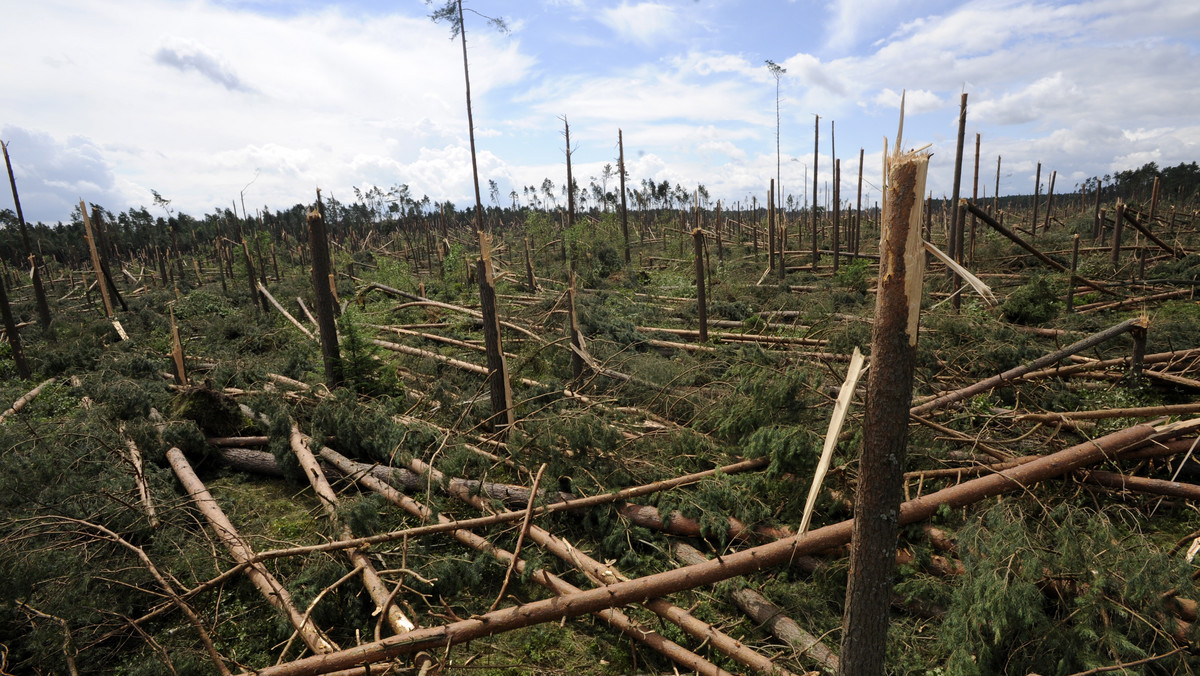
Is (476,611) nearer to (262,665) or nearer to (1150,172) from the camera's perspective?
(262,665)

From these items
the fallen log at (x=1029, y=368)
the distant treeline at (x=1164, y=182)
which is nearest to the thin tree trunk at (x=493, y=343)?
the fallen log at (x=1029, y=368)

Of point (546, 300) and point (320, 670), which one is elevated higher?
point (546, 300)

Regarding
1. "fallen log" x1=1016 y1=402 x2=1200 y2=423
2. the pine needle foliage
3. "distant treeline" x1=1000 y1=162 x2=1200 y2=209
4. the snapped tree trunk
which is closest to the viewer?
the pine needle foliage

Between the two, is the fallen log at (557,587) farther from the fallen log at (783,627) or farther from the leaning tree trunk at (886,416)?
the leaning tree trunk at (886,416)

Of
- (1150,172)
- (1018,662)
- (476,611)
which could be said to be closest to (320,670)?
(476,611)

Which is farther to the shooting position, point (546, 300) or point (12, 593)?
point (546, 300)

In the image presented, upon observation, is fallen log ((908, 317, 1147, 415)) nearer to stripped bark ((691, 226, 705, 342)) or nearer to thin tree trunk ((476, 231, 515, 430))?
thin tree trunk ((476, 231, 515, 430))

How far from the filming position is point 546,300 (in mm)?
9883

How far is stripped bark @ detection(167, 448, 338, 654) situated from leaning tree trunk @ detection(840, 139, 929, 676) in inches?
119

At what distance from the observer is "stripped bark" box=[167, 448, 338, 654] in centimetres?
342

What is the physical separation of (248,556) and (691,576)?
3.33m

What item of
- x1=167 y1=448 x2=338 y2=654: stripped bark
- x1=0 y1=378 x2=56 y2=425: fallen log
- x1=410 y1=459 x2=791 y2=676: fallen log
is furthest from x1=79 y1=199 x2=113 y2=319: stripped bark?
x1=410 y1=459 x2=791 y2=676: fallen log

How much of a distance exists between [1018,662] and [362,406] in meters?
6.09

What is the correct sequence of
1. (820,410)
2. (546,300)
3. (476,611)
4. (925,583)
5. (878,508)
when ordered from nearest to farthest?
1. (878,508)
2. (925,583)
3. (476,611)
4. (820,410)
5. (546,300)
